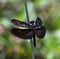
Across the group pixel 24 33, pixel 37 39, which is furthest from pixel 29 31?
pixel 37 39

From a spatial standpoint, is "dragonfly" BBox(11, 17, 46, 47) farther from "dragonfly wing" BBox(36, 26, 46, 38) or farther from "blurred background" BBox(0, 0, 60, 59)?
"blurred background" BBox(0, 0, 60, 59)

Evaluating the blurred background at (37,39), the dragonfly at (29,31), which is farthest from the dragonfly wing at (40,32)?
the blurred background at (37,39)

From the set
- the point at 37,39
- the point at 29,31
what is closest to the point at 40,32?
the point at 29,31

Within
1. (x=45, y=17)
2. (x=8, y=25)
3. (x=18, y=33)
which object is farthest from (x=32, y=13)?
(x=18, y=33)

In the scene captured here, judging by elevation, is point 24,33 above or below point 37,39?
above

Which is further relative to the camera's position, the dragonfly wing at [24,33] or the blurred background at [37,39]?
the blurred background at [37,39]

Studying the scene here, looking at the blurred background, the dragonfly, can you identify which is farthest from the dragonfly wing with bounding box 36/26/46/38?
the blurred background

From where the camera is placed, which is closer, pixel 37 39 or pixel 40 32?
pixel 40 32

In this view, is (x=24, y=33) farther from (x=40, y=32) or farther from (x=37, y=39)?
(x=37, y=39)

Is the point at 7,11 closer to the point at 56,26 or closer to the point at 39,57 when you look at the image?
the point at 56,26

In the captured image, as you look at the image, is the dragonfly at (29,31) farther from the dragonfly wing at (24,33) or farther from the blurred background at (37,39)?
the blurred background at (37,39)
